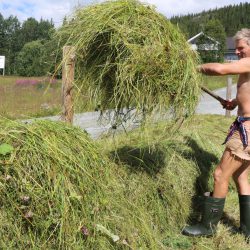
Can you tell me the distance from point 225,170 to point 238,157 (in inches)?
7.0

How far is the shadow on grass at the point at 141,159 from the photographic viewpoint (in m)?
4.41

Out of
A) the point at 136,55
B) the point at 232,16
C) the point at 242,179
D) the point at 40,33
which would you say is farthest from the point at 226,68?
the point at 232,16

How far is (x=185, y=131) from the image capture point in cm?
619

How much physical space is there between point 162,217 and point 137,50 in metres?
1.67

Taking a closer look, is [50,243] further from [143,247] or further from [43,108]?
[43,108]

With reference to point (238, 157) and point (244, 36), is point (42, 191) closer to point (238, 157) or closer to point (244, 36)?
point (238, 157)

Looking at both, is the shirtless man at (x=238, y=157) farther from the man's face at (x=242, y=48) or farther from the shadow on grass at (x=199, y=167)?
the shadow on grass at (x=199, y=167)

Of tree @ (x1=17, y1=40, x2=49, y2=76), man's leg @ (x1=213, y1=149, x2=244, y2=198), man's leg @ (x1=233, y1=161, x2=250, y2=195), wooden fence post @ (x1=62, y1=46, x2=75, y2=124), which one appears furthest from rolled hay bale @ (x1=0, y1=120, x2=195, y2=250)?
man's leg @ (x1=233, y1=161, x2=250, y2=195)

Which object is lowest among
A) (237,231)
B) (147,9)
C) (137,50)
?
(237,231)

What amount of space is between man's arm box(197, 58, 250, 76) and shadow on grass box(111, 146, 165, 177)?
1.16 m

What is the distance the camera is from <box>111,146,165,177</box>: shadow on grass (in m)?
4.41

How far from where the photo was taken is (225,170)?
408cm

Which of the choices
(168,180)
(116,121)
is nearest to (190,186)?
(168,180)

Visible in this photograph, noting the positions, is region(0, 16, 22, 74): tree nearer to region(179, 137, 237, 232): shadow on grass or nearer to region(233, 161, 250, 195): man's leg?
region(179, 137, 237, 232): shadow on grass
